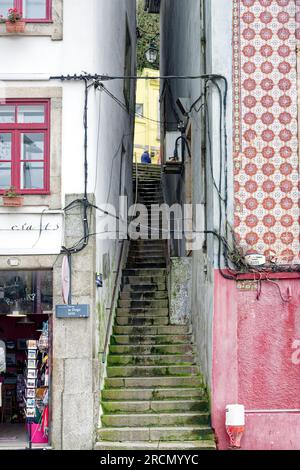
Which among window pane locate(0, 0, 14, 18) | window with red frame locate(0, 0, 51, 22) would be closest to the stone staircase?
window with red frame locate(0, 0, 51, 22)

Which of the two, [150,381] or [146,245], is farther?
[146,245]

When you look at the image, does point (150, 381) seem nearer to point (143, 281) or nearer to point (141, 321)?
point (141, 321)

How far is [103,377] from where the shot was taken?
13547 millimetres

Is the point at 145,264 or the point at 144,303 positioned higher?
the point at 145,264

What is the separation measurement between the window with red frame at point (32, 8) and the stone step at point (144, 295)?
606 cm

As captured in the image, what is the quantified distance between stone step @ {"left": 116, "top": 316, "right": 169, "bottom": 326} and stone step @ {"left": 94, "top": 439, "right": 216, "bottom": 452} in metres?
3.52

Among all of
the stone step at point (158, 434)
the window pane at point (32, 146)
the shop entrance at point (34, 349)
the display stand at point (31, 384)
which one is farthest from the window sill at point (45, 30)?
the stone step at point (158, 434)

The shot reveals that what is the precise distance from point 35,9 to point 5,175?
2759 mm

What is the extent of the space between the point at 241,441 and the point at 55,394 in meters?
2.93

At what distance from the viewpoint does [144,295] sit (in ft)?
53.9

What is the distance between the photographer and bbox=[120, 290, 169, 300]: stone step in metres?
16.3

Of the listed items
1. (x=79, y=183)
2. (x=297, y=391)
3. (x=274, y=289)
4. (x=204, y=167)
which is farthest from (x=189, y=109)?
(x=297, y=391)

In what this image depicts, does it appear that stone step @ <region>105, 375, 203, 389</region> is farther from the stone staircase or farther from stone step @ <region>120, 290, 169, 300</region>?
stone step @ <region>120, 290, 169, 300</region>

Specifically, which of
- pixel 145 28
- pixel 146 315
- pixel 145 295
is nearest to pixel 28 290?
pixel 146 315
